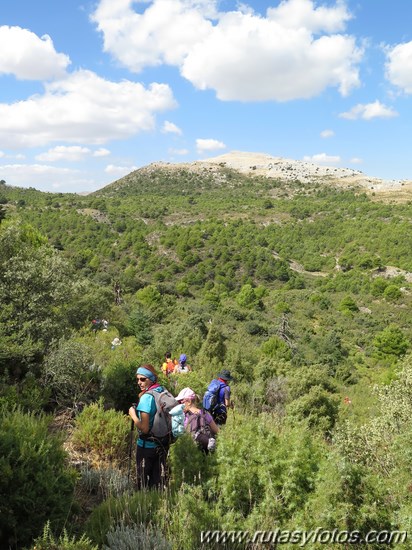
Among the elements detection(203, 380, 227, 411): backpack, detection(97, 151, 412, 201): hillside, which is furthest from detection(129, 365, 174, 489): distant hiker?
detection(97, 151, 412, 201): hillside

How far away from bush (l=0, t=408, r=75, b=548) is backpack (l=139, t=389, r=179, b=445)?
88 centimetres

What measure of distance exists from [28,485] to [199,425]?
6.07ft

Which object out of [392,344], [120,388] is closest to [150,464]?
[120,388]

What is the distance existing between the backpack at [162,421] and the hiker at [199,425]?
253 millimetres

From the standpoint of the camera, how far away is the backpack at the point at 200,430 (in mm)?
4188

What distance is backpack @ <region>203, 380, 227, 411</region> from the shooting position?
17.5ft

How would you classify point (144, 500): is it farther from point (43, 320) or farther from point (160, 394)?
point (43, 320)

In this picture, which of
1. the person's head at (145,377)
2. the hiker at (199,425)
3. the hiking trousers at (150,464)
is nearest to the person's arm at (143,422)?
the hiking trousers at (150,464)

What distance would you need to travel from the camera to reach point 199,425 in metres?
4.31

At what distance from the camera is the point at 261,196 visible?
103375mm

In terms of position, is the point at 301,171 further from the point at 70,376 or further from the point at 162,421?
the point at 162,421

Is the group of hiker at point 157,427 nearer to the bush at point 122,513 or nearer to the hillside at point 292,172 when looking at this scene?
the bush at point 122,513

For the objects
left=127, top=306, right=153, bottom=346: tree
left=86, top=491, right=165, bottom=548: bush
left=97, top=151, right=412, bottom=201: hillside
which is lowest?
left=127, top=306, right=153, bottom=346: tree

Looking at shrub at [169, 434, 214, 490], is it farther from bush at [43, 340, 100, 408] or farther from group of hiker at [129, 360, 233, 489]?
bush at [43, 340, 100, 408]
